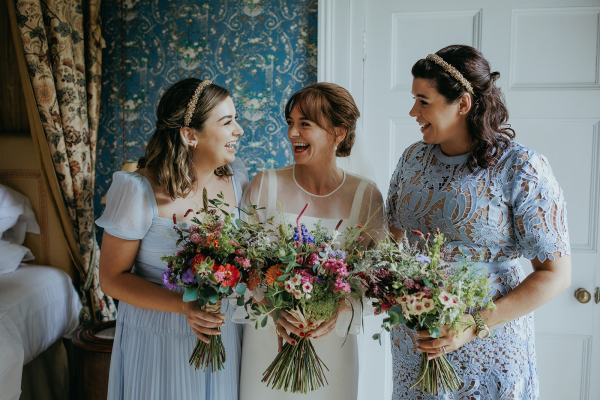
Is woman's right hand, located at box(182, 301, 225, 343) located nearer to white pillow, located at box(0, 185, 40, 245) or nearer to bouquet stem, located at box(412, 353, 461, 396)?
bouquet stem, located at box(412, 353, 461, 396)

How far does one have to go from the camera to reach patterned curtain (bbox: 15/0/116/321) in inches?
103

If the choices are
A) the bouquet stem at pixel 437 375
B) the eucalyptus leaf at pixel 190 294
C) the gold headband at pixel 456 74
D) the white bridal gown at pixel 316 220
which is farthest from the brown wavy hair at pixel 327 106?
the bouquet stem at pixel 437 375

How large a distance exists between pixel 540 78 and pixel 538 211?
128 cm

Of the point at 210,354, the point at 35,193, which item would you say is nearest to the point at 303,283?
the point at 210,354

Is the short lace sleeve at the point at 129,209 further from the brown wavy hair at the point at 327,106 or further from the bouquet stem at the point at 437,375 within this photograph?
the bouquet stem at the point at 437,375

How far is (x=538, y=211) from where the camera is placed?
61.4 inches

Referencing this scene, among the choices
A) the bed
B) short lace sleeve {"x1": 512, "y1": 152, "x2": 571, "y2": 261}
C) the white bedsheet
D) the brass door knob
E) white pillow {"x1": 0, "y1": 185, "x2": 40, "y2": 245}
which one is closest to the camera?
short lace sleeve {"x1": 512, "y1": 152, "x2": 571, "y2": 261}

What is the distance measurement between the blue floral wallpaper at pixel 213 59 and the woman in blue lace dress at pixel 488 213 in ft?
3.93

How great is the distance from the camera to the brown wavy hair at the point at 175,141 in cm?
181

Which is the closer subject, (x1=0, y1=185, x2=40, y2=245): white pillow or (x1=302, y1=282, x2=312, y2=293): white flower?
(x1=302, y1=282, x2=312, y2=293): white flower

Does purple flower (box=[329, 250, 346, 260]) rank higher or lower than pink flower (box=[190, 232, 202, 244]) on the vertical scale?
lower

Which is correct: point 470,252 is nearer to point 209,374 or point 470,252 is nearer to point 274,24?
point 209,374

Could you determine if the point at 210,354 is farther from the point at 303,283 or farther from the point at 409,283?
the point at 409,283

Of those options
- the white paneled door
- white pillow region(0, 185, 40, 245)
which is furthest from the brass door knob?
white pillow region(0, 185, 40, 245)
